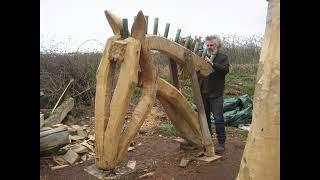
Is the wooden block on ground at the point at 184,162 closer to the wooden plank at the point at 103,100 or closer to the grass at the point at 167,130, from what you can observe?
the wooden plank at the point at 103,100

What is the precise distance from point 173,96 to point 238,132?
3274 millimetres

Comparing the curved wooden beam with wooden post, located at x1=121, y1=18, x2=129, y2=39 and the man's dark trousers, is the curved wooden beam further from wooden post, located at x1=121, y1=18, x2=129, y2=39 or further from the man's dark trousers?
the man's dark trousers

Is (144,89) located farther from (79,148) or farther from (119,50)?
(79,148)

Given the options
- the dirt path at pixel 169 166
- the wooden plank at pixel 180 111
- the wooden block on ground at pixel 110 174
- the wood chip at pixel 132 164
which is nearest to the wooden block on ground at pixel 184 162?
the dirt path at pixel 169 166

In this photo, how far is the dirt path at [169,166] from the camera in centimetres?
598

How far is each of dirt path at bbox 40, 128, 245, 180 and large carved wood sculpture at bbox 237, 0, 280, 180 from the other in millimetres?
3333

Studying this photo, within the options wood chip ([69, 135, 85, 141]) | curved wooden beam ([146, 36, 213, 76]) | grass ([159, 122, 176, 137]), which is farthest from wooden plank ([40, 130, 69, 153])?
grass ([159, 122, 176, 137])

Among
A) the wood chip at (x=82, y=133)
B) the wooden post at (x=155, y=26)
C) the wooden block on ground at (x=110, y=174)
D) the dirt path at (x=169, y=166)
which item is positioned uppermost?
the wooden post at (x=155, y=26)

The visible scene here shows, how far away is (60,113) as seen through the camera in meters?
9.37

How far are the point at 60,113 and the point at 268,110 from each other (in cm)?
753

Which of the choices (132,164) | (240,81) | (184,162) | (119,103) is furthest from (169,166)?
(240,81)

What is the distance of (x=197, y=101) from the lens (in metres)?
6.67

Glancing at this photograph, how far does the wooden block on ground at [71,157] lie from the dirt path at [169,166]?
0.21 m

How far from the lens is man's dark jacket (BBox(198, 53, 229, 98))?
668 centimetres
